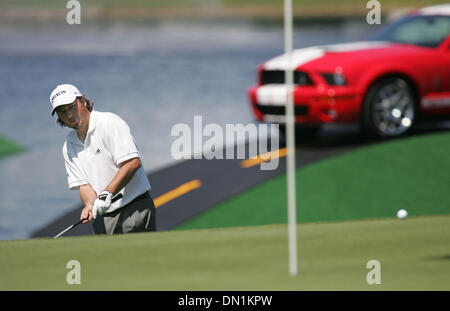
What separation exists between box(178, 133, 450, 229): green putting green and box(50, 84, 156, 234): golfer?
373cm

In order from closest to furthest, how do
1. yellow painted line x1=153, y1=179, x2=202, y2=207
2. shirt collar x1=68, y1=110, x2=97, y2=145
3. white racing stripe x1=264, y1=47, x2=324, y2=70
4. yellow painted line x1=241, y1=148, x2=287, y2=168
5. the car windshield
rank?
1. shirt collar x1=68, y1=110, x2=97, y2=145
2. yellow painted line x1=153, y1=179, x2=202, y2=207
3. white racing stripe x1=264, y1=47, x2=324, y2=70
4. the car windshield
5. yellow painted line x1=241, y1=148, x2=287, y2=168

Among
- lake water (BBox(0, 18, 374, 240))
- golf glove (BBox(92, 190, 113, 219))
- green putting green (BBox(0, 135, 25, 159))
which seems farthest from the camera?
green putting green (BBox(0, 135, 25, 159))

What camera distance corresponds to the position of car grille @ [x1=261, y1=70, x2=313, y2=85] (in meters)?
11.7

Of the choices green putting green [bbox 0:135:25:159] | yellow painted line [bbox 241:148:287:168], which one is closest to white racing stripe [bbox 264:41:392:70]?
yellow painted line [bbox 241:148:287:168]

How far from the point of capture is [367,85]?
37.9ft

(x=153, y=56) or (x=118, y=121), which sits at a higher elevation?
(x=153, y=56)

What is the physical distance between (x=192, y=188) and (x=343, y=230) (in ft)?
18.7

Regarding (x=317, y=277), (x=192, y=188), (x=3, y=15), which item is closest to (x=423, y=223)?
(x=317, y=277)

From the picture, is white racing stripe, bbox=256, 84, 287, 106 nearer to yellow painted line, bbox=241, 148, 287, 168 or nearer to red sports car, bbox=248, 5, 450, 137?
red sports car, bbox=248, 5, 450, 137

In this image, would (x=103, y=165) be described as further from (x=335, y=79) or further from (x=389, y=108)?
(x=389, y=108)

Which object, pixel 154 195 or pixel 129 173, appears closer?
pixel 129 173

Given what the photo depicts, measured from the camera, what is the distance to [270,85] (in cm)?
1211

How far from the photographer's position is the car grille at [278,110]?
1164 centimetres
